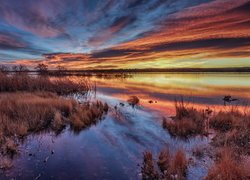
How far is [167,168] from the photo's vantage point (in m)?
7.09

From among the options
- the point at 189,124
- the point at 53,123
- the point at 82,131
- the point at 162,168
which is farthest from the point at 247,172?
the point at 53,123

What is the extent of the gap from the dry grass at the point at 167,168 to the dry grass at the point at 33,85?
1883cm

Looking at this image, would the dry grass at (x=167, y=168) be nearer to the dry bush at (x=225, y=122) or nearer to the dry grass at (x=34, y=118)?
the dry grass at (x=34, y=118)

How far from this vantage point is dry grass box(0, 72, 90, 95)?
76.4ft

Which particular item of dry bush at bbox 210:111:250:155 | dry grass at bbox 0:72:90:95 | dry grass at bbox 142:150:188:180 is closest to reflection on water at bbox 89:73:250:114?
dry bush at bbox 210:111:250:155

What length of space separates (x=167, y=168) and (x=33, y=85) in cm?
2065

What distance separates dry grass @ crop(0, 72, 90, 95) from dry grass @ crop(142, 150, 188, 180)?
18832 mm

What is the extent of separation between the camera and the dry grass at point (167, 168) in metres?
6.70

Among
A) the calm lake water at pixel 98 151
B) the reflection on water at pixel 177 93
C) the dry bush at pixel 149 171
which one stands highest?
the dry bush at pixel 149 171

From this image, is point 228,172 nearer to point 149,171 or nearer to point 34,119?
point 149,171

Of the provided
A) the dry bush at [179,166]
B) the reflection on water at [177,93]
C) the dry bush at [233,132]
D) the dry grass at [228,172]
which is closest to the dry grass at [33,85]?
the reflection on water at [177,93]

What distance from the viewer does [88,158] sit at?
8.54m

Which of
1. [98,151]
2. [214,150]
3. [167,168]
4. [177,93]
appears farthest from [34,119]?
[177,93]

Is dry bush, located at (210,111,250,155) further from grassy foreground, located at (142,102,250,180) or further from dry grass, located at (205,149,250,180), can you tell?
dry grass, located at (205,149,250,180)
